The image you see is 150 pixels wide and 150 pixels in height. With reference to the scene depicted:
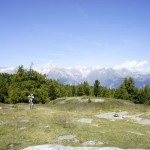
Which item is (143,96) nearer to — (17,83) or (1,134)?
(17,83)

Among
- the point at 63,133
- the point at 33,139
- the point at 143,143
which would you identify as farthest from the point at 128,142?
the point at 33,139

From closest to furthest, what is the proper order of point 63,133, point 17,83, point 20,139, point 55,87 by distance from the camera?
point 20,139 → point 63,133 → point 17,83 → point 55,87

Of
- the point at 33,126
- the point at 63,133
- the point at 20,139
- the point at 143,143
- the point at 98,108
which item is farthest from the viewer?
the point at 98,108

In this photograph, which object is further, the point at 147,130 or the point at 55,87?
the point at 55,87

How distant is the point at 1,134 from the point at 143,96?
11449cm

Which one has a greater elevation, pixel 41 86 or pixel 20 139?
pixel 41 86

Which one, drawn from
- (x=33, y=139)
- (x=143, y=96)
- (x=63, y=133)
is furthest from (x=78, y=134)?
(x=143, y=96)

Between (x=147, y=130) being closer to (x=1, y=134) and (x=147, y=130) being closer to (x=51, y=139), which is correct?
(x=51, y=139)

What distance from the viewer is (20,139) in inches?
945

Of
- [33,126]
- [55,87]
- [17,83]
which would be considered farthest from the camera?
[55,87]

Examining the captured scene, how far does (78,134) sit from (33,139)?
454 cm

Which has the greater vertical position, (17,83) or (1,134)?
(17,83)

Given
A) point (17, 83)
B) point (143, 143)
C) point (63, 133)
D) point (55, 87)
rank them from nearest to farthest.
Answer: point (143, 143) → point (63, 133) → point (17, 83) → point (55, 87)

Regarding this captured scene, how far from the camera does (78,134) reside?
2539cm
